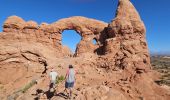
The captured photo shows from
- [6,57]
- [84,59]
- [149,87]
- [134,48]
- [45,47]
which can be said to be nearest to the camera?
[149,87]

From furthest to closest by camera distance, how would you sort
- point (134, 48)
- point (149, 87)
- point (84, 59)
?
point (84, 59) < point (134, 48) < point (149, 87)

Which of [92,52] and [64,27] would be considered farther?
[64,27]

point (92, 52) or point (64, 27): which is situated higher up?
point (64, 27)

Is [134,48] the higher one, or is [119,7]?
[119,7]

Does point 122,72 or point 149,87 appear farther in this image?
point 122,72

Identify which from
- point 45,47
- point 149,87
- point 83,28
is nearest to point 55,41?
point 45,47

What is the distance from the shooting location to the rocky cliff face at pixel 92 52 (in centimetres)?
1838

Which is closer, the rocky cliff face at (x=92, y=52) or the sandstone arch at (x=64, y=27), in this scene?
the rocky cliff face at (x=92, y=52)

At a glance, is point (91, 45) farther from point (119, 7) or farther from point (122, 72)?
point (122, 72)

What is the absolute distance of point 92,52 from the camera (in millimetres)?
24531

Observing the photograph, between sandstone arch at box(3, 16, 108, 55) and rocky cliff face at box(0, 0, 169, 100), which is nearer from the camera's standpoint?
rocky cliff face at box(0, 0, 169, 100)

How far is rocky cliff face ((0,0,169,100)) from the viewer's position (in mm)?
18375

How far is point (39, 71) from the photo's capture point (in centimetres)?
2422

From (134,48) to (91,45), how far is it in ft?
17.9
